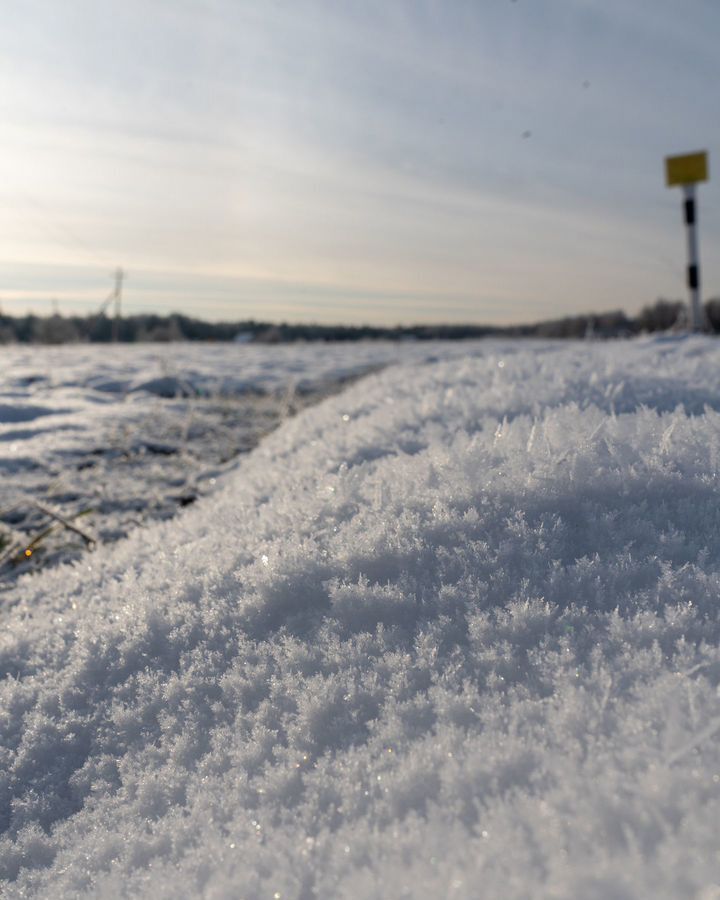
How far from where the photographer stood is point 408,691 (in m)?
0.91

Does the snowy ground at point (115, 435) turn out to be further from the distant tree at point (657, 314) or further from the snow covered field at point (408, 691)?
the distant tree at point (657, 314)

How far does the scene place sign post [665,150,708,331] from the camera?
7.31 metres

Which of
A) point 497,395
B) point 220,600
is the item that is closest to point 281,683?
point 220,600

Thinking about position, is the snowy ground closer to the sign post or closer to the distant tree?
the sign post

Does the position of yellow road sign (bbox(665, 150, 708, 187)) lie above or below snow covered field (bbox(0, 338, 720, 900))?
above

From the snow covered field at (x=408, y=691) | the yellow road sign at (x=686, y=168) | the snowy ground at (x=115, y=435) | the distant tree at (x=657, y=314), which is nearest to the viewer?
the snow covered field at (x=408, y=691)

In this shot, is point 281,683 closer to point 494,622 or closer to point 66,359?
point 494,622

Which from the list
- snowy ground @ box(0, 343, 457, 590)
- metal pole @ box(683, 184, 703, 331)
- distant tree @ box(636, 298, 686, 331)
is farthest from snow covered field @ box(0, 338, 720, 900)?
distant tree @ box(636, 298, 686, 331)

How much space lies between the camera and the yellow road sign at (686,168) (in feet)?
23.7

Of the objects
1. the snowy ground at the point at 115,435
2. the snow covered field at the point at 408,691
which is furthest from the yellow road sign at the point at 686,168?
the snow covered field at the point at 408,691

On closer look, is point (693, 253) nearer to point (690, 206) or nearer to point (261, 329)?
point (690, 206)

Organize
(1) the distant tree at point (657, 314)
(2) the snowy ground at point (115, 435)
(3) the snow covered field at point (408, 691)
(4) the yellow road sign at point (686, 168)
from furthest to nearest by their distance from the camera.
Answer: (1) the distant tree at point (657, 314), (4) the yellow road sign at point (686, 168), (2) the snowy ground at point (115, 435), (3) the snow covered field at point (408, 691)

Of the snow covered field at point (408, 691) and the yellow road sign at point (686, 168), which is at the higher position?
the yellow road sign at point (686, 168)

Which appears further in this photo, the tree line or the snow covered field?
the tree line
